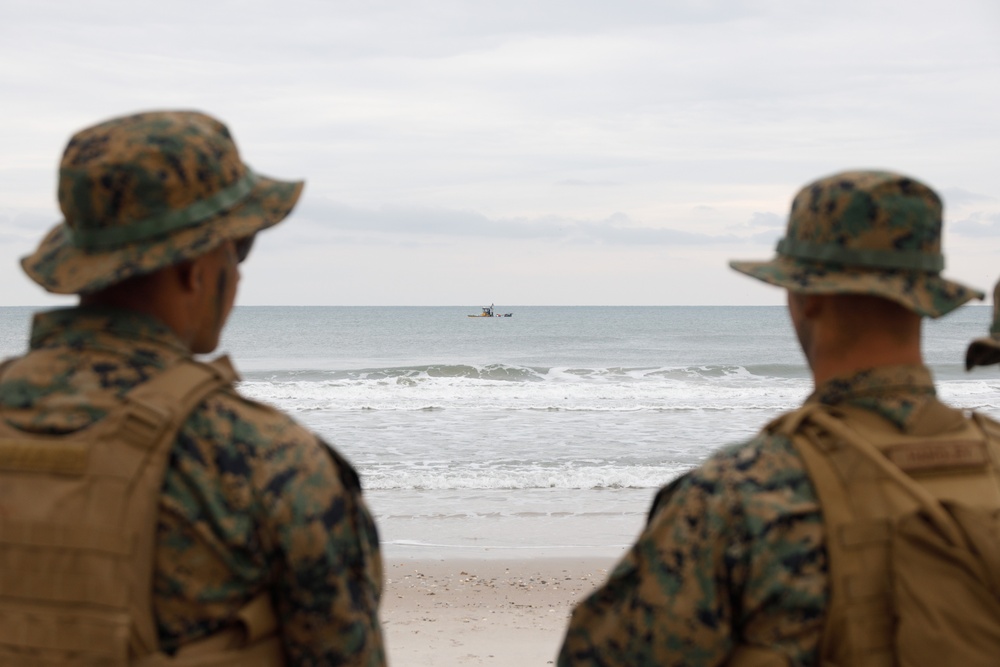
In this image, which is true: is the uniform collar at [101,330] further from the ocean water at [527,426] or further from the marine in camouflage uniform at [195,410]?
the ocean water at [527,426]

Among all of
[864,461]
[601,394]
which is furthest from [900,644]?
[601,394]

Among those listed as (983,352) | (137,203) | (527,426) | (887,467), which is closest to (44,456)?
(137,203)

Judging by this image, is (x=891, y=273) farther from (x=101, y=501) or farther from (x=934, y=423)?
(x=101, y=501)

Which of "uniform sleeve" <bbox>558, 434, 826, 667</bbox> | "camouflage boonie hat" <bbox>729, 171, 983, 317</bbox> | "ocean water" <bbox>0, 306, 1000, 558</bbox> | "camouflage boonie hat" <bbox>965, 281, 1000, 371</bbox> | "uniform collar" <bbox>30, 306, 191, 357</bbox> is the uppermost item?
"camouflage boonie hat" <bbox>729, 171, 983, 317</bbox>

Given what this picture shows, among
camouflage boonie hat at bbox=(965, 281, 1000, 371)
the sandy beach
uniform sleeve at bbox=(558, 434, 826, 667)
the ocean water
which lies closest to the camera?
uniform sleeve at bbox=(558, 434, 826, 667)

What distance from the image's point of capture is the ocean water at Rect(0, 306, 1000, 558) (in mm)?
9820

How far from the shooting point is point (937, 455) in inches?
77.3

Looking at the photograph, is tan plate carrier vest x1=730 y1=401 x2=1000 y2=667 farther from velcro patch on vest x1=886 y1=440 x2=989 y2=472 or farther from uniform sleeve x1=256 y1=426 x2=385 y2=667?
uniform sleeve x1=256 y1=426 x2=385 y2=667

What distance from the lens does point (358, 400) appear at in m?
22.5

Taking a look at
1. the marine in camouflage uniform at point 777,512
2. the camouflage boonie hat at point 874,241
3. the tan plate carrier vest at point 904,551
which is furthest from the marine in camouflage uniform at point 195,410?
the camouflage boonie hat at point 874,241

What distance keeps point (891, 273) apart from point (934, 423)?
0.32m

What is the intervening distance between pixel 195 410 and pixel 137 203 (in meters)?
0.43

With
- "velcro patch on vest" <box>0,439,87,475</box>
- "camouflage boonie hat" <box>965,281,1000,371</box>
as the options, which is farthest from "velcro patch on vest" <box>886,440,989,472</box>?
"velcro patch on vest" <box>0,439,87,475</box>

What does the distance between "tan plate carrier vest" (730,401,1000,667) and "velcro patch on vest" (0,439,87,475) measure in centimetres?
129
